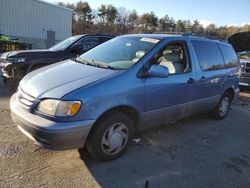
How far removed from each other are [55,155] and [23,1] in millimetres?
22008

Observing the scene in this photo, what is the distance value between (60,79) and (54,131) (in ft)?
2.69

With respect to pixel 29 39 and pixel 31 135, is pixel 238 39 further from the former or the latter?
Answer: pixel 29 39

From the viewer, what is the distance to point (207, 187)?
3225mm

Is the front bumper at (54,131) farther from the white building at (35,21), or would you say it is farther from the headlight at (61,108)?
the white building at (35,21)

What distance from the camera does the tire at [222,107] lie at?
19.3 ft

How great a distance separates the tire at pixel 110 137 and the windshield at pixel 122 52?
779 millimetres

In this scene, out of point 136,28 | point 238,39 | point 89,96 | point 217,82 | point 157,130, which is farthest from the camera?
point 136,28

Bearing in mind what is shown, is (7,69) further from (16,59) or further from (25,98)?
(25,98)

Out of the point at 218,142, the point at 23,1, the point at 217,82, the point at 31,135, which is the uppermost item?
the point at 23,1

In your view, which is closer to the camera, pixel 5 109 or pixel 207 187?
pixel 207 187

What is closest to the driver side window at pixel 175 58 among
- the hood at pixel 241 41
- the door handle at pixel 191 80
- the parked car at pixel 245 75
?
the door handle at pixel 191 80

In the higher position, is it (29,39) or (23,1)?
(23,1)

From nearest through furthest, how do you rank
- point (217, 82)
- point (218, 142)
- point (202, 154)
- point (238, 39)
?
1. point (202, 154)
2. point (218, 142)
3. point (217, 82)
4. point (238, 39)

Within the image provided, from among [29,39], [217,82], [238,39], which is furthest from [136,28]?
[217,82]
